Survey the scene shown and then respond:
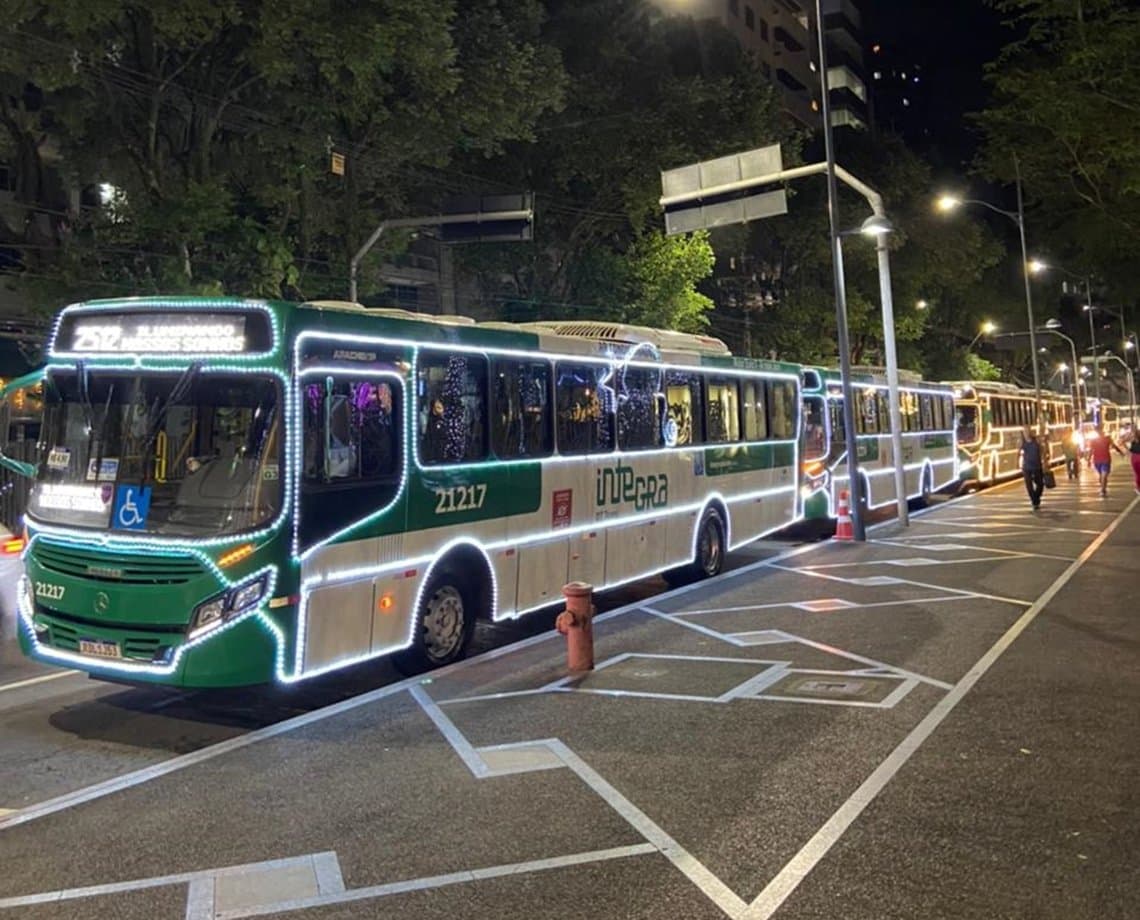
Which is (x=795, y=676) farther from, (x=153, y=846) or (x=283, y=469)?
(x=153, y=846)

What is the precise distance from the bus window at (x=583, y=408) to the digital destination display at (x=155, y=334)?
3.81m

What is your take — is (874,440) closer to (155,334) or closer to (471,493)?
(471,493)

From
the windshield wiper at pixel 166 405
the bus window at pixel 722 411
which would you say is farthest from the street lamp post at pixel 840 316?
the windshield wiper at pixel 166 405

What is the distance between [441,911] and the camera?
3977 mm

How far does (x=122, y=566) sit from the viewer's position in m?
6.48

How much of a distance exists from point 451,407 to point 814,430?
35.0ft

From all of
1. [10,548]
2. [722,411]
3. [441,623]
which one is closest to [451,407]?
[441,623]

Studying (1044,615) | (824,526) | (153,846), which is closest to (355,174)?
(824,526)

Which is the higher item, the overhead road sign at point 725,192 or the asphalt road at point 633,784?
the overhead road sign at point 725,192

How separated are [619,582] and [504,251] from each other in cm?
1730

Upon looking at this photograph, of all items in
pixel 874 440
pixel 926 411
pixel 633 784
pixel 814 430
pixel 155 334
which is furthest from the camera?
pixel 926 411

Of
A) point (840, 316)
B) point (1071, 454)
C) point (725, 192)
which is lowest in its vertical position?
point (1071, 454)

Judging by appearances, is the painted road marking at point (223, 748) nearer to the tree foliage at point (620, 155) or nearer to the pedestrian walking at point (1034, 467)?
the pedestrian walking at point (1034, 467)

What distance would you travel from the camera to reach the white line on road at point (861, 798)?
4.02m
